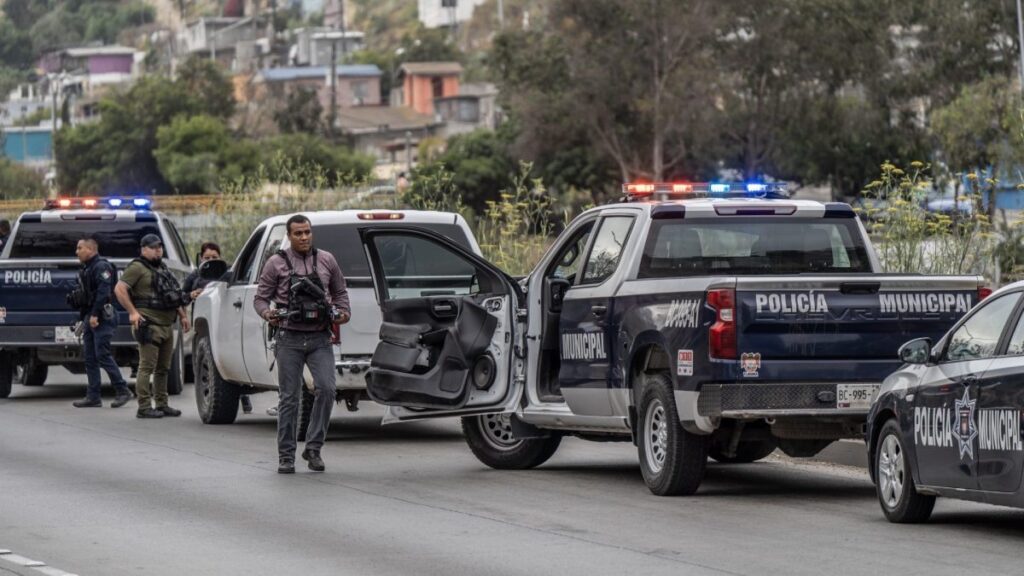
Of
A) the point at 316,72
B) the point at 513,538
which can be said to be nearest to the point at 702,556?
the point at 513,538

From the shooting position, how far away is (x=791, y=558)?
10.2m

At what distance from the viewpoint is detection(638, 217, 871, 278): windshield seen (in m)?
13.4

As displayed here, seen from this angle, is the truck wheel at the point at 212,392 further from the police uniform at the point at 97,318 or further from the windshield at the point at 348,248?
the windshield at the point at 348,248

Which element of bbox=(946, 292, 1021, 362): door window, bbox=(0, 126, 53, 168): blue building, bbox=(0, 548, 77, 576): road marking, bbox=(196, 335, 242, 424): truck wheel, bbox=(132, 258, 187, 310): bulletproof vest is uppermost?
bbox=(946, 292, 1021, 362): door window

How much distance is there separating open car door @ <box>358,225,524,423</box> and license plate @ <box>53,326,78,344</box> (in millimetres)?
8281

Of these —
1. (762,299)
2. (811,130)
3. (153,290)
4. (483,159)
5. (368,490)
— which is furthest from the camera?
(483,159)

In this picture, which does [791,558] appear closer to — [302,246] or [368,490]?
[368,490]

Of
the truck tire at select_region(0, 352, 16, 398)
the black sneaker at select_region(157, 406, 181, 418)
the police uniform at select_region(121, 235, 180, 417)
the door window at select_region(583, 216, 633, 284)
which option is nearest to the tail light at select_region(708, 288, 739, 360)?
the door window at select_region(583, 216, 633, 284)

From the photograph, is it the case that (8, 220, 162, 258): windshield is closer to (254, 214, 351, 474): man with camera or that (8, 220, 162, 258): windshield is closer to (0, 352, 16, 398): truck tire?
(0, 352, 16, 398): truck tire

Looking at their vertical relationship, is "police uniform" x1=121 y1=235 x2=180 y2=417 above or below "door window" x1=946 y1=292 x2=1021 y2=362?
below

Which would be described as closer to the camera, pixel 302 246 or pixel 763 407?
pixel 763 407

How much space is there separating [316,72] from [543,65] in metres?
77.7

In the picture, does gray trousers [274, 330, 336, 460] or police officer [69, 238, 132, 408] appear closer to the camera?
gray trousers [274, 330, 336, 460]

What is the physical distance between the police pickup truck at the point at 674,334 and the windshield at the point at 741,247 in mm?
11
